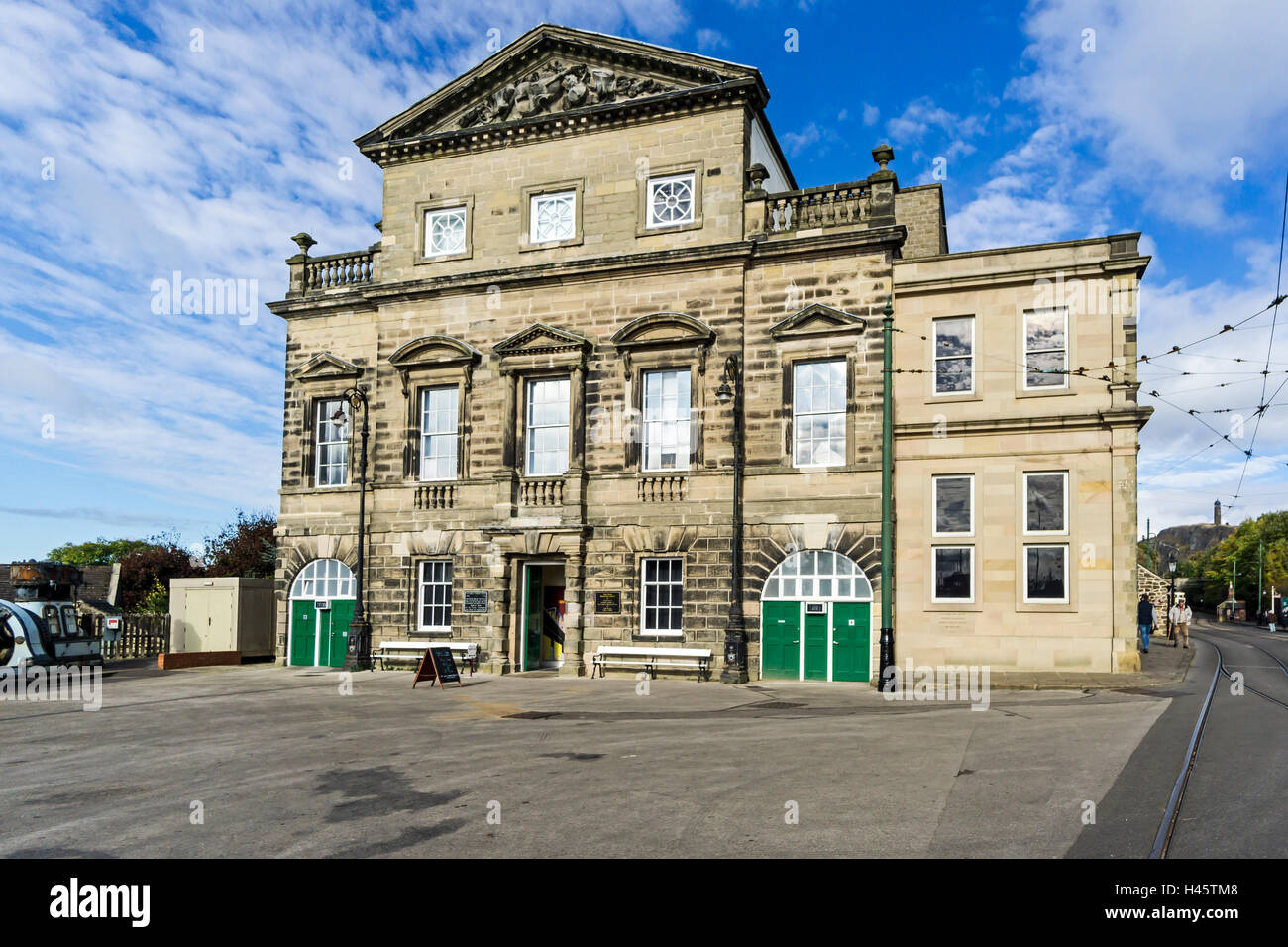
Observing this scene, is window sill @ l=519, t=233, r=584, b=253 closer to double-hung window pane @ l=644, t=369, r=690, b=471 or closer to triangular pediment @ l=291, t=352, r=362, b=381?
double-hung window pane @ l=644, t=369, r=690, b=471

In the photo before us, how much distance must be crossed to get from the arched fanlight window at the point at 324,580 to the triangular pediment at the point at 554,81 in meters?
11.3

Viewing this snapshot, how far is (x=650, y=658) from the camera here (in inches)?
861

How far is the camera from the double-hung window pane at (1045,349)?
20688mm

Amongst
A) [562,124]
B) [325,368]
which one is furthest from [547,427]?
[562,124]

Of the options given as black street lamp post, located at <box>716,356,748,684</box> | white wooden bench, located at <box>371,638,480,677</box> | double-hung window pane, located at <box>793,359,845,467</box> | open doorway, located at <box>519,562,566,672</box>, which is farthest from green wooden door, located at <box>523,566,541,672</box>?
double-hung window pane, located at <box>793,359,845,467</box>

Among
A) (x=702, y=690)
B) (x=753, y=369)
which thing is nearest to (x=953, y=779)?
(x=702, y=690)

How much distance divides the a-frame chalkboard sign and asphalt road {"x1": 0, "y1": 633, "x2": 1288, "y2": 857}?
306 centimetres

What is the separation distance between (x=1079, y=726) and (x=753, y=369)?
11.2m

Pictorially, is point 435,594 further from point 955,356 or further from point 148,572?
point 148,572

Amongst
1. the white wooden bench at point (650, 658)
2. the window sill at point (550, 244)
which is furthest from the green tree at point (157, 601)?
the white wooden bench at point (650, 658)

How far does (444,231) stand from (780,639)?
13698mm
